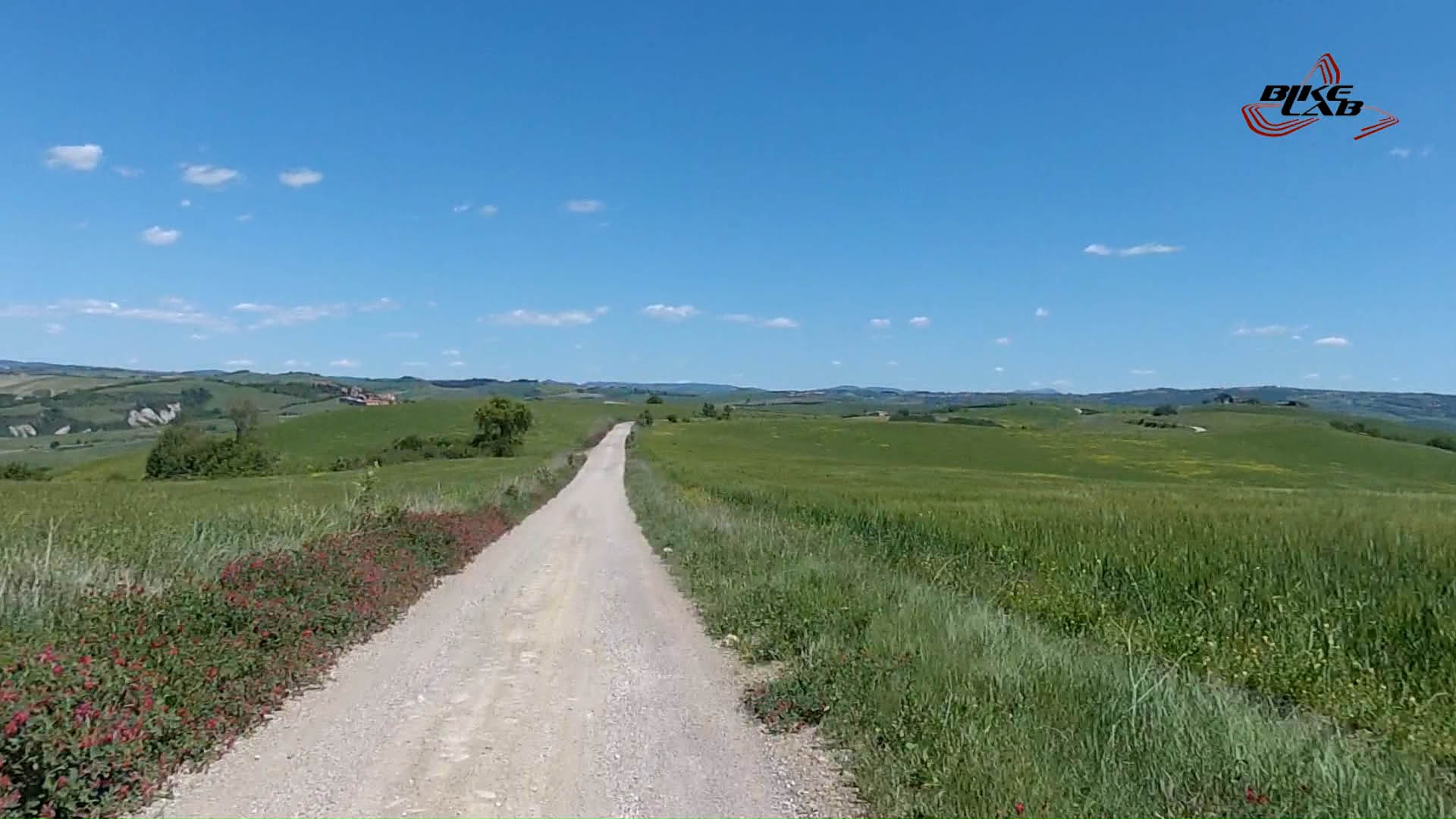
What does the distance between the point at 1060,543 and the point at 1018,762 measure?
33.3 feet

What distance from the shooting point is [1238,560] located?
11.8 m

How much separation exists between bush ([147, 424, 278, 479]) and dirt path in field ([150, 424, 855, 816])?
70.8 m

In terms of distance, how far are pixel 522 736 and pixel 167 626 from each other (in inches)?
129

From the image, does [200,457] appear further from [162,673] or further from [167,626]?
[162,673]

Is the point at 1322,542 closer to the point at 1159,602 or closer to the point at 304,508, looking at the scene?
the point at 1159,602

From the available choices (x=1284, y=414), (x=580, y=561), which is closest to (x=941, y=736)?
(x=580, y=561)

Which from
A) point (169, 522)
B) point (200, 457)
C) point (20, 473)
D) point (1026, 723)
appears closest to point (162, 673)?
point (1026, 723)

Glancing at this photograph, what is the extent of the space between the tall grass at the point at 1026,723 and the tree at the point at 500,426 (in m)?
80.2

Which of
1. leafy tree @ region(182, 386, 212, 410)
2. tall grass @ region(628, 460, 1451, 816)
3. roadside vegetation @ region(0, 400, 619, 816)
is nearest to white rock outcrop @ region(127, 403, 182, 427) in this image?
leafy tree @ region(182, 386, 212, 410)

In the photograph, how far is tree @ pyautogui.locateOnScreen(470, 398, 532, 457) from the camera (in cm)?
8825

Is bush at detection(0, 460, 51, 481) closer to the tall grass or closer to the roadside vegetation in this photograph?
the roadside vegetation

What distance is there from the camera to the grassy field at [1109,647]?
5.14m

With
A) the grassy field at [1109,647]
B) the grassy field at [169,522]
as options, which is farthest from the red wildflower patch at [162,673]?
the grassy field at [1109,647]

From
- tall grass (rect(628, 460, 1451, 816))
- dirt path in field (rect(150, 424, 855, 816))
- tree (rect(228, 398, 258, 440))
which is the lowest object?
tree (rect(228, 398, 258, 440))
